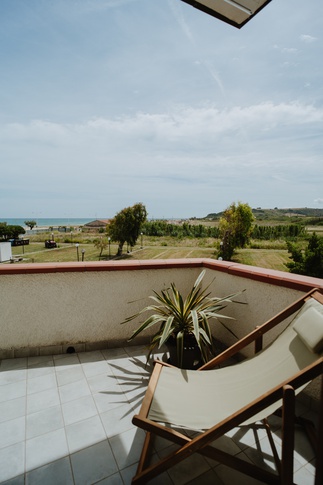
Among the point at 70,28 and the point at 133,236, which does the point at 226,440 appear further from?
the point at 133,236

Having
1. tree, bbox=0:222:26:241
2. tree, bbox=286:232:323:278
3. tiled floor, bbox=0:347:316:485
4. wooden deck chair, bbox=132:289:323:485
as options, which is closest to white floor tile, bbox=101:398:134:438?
tiled floor, bbox=0:347:316:485

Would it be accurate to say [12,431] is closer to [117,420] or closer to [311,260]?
[117,420]

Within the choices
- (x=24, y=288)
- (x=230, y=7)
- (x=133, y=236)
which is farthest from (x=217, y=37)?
(x=133, y=236)

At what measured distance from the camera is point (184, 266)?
2961 millimetres

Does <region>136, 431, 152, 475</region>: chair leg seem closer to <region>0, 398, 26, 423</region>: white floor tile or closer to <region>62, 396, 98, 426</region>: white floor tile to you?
<region>62, 396, 98, 426</region>: white floor tile

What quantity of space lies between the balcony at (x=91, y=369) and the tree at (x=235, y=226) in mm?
37622

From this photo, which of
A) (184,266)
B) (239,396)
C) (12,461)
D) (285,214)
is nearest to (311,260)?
(184,266)

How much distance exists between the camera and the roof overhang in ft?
3.72

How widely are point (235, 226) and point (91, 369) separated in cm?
4016

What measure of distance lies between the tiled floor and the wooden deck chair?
0.16 m

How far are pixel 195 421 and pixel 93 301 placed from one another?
1.76 metres

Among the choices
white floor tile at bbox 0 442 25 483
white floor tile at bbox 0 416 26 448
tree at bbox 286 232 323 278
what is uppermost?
white floor tile at bbox 0 416 26 448

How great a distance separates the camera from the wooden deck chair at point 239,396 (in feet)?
3.32

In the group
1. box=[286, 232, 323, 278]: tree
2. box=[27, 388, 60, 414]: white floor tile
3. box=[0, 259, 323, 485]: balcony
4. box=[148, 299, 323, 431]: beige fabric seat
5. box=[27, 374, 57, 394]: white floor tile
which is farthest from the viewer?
box=[286, 232, 323, 278]: tree
